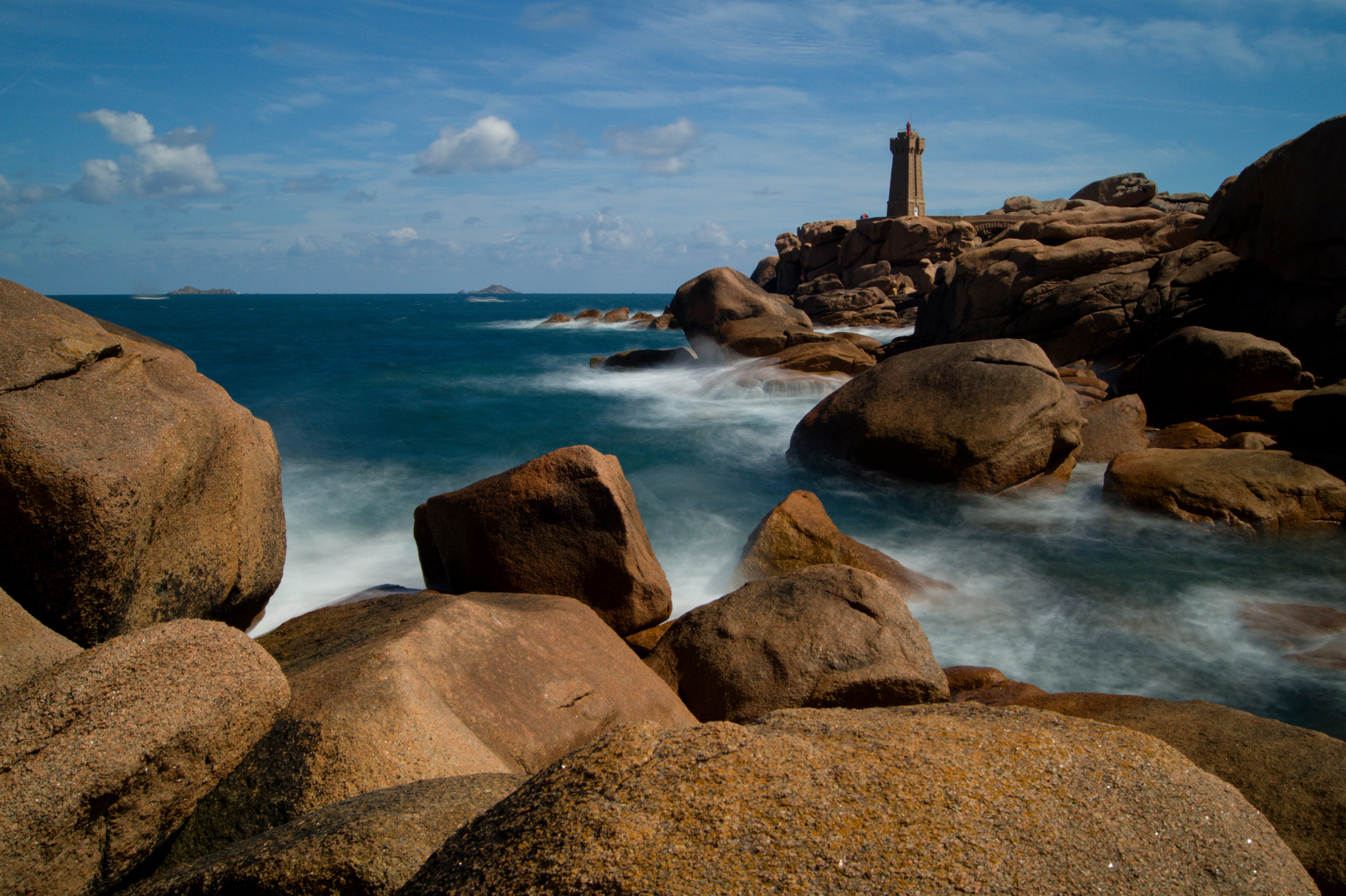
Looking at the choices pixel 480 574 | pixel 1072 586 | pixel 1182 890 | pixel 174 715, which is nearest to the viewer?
pixel 1182 890

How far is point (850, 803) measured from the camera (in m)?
1.35

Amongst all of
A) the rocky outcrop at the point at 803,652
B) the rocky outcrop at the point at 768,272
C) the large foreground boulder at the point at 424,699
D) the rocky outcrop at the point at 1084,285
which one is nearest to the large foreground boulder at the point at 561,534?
the rocky outcrop at the point at 803,652

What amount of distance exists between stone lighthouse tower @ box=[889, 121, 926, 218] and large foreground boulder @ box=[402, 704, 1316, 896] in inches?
1976

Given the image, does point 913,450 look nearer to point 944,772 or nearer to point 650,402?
point 944,772

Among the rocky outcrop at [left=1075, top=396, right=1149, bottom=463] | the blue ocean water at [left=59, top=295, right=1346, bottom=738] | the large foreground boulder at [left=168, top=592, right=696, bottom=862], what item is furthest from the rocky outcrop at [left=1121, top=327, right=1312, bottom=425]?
the large foreground boulder at [left=168, top=592, right=696, bottom=862]

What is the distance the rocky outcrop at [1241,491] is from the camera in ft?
23.9

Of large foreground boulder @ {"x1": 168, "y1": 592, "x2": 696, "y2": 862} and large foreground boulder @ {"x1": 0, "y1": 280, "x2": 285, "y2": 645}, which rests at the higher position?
large foreground boulder @ {"x1": 0, "y1": 280, "x2": 285, "y2": 645}

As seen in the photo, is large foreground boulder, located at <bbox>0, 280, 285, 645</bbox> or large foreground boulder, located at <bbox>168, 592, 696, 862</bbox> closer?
large foreground boulder, located at <bbox>168, 592, 696, 862</bbox>

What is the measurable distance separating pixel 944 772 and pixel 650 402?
52.7ft

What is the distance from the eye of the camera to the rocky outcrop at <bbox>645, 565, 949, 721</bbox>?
399cm

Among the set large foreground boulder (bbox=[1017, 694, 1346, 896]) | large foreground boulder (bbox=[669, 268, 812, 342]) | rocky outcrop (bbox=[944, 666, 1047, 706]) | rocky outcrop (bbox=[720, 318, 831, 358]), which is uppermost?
large foreground boulder (bbox=[669, 268, 812, 342])

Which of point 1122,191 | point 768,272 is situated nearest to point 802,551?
point 1122,191

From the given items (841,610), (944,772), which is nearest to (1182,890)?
(944,772)

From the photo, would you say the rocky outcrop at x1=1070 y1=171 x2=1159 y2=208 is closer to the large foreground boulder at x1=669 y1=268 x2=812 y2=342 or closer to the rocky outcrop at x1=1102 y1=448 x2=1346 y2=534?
the large foreground boulder at x1=669 y1=268 x2=812 y2=342
